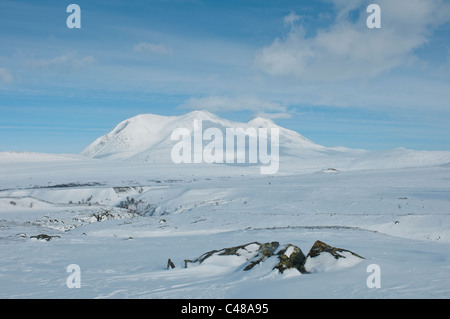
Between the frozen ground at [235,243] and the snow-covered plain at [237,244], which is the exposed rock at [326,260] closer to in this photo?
the snow-covered plain at [237,244]

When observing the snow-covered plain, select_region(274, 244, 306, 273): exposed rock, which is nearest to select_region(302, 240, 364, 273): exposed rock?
the snow-covered plain

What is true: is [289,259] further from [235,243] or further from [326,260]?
[235,243]

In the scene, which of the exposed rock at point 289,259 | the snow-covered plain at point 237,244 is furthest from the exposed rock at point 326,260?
the exposed rock at point 289,259

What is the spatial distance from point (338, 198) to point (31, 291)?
28.8 meters

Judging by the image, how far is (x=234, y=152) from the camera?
19350cm

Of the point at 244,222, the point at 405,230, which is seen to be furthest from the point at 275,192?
the point at 405,230

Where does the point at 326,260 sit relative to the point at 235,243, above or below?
above

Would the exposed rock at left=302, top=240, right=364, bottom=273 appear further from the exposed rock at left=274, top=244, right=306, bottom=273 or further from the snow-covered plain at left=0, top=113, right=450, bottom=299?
the exposed rock at left=274, top=244, right=306, bottom=273

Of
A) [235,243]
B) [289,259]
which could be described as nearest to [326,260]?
[289,259]

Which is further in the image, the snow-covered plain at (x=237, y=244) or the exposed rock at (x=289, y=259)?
the exposed rock at (x=289, y=259)

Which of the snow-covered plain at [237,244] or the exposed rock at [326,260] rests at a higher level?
the exposed rock at [326,260]

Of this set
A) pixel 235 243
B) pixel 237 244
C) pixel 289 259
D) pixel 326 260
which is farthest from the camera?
pixel 235 243

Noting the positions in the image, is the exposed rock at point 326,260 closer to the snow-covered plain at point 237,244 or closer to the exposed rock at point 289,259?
the snow-covered plain at point 237,244

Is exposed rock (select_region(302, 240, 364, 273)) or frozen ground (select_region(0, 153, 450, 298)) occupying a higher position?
exposed rock (select_region(302, 240, 364, 273))
